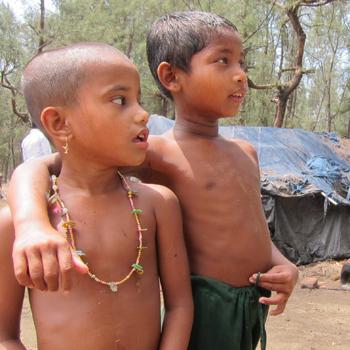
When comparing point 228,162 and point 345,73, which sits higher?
point 228,162

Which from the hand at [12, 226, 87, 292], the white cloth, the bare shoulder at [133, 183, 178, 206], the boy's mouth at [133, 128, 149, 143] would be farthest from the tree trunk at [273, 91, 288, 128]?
the hand at [12, 226, 87, 292]

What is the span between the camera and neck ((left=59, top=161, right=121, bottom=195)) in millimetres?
1250

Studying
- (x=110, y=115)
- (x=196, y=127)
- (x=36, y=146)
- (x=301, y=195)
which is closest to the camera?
(x=110, y=115)

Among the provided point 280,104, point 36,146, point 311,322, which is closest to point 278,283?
point 36,146

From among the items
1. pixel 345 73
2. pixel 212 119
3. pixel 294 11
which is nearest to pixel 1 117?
pixel 345 73

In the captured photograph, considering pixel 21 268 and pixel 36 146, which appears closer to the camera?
pixel 21 268

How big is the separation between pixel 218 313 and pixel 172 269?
0.24 meters

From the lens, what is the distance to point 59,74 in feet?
3.94

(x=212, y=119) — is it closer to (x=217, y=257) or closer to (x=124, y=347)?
(x=217, y=257)

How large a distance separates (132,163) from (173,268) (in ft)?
0.96

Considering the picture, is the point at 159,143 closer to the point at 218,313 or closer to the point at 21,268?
the point at 218,313

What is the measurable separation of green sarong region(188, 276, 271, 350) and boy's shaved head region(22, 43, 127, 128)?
2.01ft

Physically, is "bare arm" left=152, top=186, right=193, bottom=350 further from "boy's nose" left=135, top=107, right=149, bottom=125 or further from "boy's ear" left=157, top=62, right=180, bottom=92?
"boy's ear" left=157, top=62, right=180, bottom=92

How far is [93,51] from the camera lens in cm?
121
